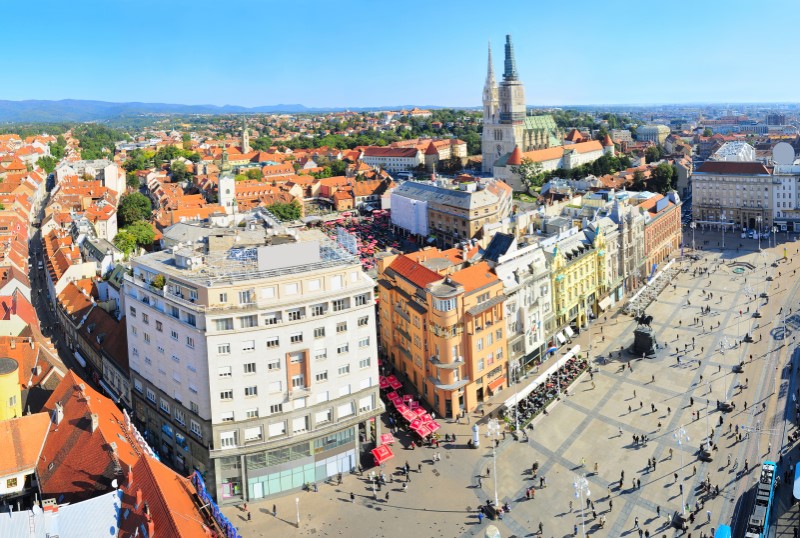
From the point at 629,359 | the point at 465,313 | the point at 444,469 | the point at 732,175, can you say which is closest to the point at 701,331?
the point at 629,359

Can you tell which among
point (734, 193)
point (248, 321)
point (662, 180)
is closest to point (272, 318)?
point (248, 321)

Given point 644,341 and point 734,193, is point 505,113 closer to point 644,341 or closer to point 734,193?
point 734,193

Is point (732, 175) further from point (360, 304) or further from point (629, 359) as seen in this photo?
point (360, 304)

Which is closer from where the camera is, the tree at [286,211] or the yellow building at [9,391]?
the yellow building at [9,391]

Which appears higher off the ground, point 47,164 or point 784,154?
point 47,164

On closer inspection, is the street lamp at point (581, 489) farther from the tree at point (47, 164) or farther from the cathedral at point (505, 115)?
the tree at point (47, 164)

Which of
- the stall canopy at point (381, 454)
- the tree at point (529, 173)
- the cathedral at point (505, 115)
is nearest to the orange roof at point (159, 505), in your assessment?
the stall canopy at point (381, 454)
